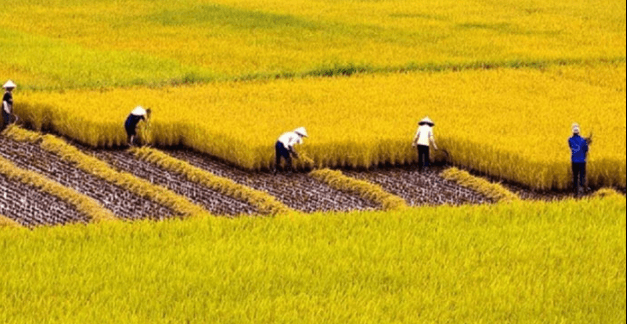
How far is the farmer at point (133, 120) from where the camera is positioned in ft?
49.7

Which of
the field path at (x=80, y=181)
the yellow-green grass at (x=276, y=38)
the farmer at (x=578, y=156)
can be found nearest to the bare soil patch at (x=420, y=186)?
the farmer at (x=578, y=156)

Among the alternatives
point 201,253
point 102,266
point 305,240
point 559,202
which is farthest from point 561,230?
point 102,266

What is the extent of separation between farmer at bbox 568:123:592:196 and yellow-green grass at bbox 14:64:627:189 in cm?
34

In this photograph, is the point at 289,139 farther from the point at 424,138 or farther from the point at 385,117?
the point at 385,117

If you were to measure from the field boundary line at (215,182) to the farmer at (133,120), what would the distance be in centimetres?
18

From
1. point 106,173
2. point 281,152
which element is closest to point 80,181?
point 106,173

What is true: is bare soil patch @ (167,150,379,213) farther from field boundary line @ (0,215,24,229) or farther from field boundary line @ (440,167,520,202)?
field boundary line @ (0,215,24,229)

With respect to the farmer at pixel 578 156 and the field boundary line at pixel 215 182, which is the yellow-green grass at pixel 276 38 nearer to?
the field boundary line at pixel 215 182

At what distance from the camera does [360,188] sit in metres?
13.8

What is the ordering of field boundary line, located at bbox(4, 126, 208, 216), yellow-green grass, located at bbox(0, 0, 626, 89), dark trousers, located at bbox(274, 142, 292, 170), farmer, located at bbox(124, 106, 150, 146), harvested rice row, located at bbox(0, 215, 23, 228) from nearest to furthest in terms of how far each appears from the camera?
harvested rice row, located at bbox(0, 215, 23, 228)
field boundary line, located at bbox(4, 126, 208, 216)
dark trousers, located at bbox(274, 142, 292, 170)
farmer, located at bbox(124, 106, 150, 146)
yellow-green grass, located at bbox(0, 0, 626, 89)

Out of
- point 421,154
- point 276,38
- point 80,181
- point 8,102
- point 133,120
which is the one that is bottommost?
point 80,181

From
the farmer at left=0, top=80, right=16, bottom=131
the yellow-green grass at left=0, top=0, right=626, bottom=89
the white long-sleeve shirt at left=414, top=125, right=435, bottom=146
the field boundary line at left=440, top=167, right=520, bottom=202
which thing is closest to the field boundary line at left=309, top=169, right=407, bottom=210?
the white long-sleeve shirt at left=414, top=125, right=435, bottom=146

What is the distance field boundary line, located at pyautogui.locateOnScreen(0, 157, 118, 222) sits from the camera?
12.4 meters

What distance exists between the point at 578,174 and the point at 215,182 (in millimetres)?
3269
